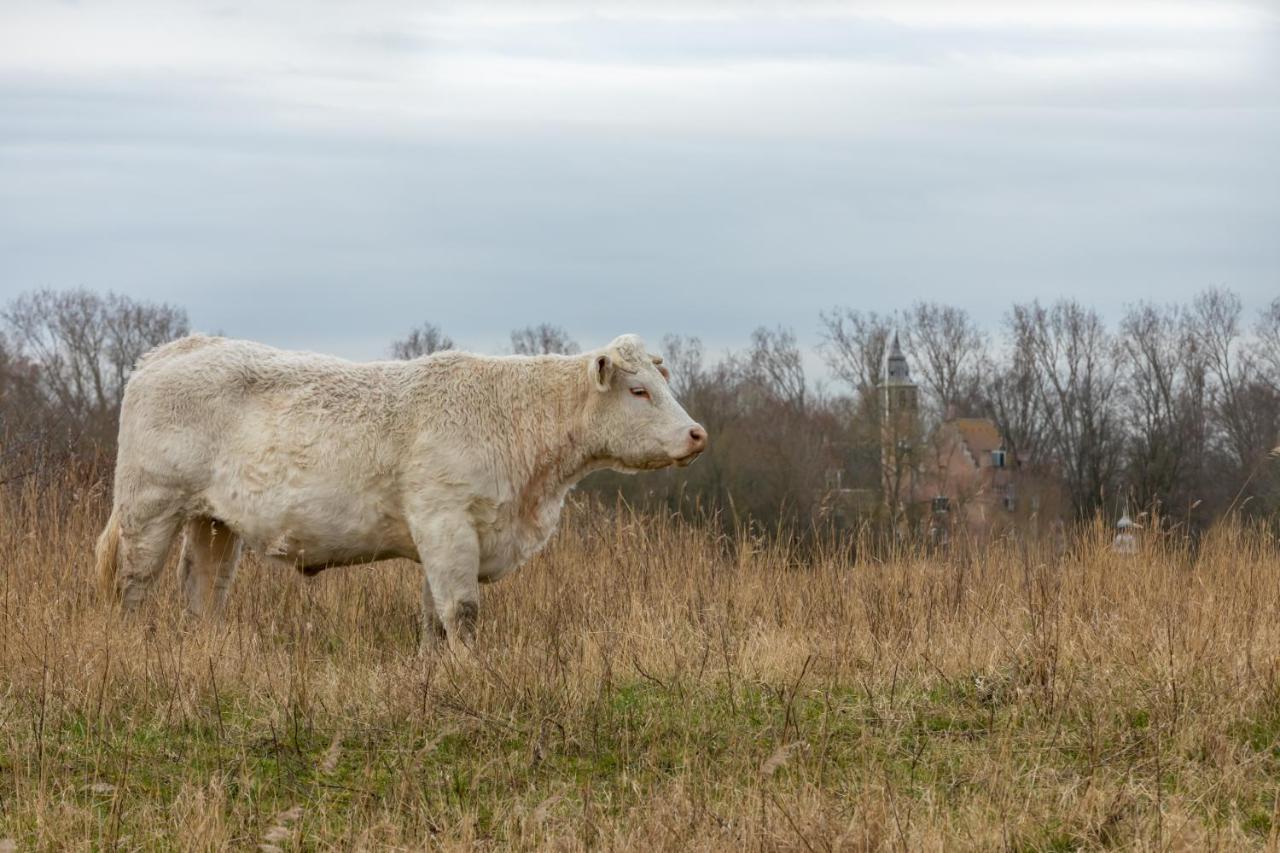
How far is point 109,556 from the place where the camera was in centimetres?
934

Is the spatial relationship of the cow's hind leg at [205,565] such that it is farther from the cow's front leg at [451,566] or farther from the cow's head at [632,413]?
the cow's head at [632,413]

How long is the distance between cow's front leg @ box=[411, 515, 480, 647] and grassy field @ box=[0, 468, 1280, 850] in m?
0.21

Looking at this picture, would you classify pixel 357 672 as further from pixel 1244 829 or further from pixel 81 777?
pixel 1244 829

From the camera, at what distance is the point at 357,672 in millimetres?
7633

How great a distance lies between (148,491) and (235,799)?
142 inches

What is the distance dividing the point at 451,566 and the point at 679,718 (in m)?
2.17

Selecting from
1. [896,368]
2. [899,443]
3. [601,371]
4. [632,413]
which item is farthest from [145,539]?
[896,368]

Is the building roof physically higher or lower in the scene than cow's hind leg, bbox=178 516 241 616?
lower

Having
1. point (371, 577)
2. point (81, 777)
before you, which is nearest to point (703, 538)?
point (371, 577)

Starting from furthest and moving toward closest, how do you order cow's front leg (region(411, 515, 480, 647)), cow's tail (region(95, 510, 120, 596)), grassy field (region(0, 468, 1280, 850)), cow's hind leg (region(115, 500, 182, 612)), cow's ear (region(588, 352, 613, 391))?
cow's tail (region(95, 510, 120, 596)), cow's hind leg (region(115, 500, 182, 612)), cow's ear (region(588, 352, 613, 391)), cow's front leg (region(411, 515, 480, 647)), grassy field (region(0, 468, 1280, 850))

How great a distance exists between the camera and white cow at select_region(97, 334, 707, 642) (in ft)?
28.5

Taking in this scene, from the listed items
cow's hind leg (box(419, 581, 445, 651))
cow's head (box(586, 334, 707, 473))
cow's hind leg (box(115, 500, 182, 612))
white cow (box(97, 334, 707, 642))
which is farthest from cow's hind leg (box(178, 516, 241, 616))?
cow's head (box(586, 334, 707, 473))

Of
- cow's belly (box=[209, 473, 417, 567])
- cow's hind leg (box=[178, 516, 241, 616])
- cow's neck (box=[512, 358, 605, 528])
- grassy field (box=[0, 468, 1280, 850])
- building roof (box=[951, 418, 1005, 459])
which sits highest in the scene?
cow's neck (box=[512, 358, 605, 528])

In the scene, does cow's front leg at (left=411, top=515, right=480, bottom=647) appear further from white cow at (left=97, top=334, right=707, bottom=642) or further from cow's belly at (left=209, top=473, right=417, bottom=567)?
cow's belly at (left=209, top=473, right=417, bottom=567)
